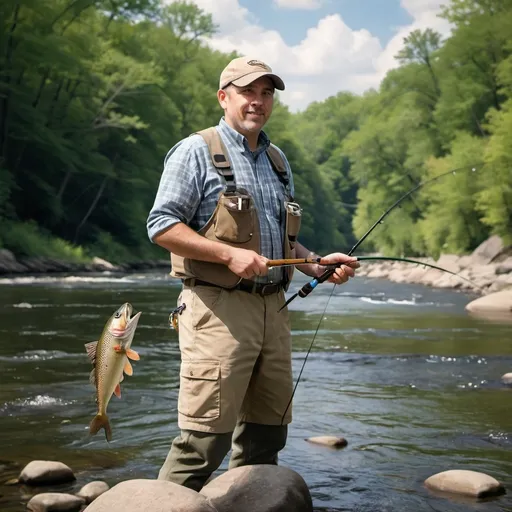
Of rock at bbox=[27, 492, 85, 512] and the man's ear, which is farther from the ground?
the man's ear

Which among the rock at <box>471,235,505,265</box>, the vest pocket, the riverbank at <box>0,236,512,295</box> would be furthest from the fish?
the rock at <box>471,235,505,265</box>

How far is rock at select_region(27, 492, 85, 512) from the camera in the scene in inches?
181

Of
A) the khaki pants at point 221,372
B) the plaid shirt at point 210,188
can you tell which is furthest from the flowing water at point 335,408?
the plaid shirt at point 210,188

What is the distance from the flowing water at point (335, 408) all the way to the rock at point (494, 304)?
3.57m

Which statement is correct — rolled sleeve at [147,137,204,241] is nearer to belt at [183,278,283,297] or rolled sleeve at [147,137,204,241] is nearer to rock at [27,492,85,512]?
belt at [183,278,283,297]

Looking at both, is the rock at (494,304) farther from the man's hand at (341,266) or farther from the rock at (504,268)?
the man's hand at (341,266)

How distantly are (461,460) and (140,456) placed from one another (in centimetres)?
200

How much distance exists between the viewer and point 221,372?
3477 mm

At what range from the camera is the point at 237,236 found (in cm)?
354

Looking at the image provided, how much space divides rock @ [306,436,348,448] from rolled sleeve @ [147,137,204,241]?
10.1 feet

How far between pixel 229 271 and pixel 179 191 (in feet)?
1.16

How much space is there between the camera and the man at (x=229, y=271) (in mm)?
3477

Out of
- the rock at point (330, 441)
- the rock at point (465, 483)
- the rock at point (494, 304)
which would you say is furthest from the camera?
the rock at point (494, 304)

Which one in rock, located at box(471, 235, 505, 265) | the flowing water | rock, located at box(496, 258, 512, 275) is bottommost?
the flowing water
